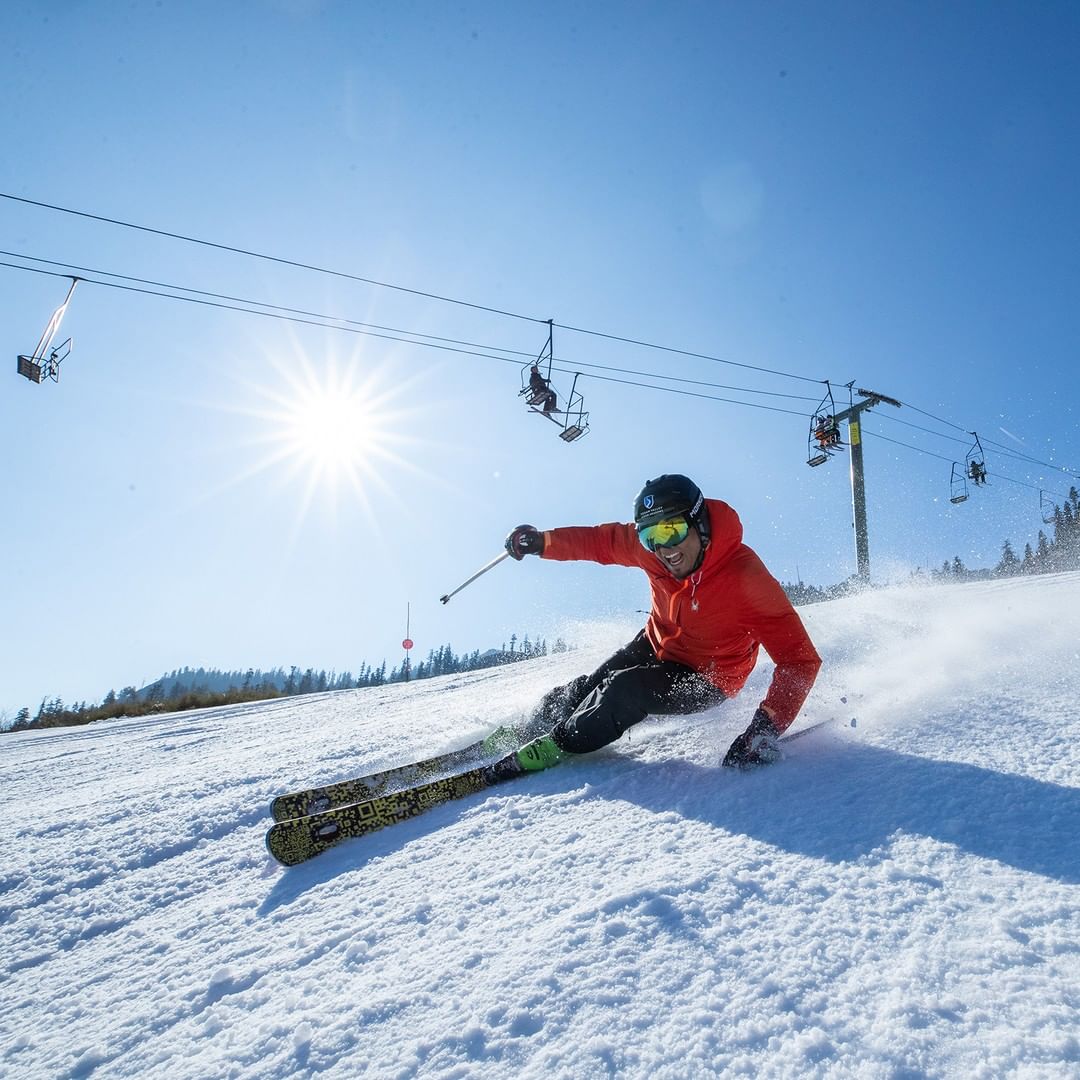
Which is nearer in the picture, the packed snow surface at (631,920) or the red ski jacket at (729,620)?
the packed snow surface at (631,920)

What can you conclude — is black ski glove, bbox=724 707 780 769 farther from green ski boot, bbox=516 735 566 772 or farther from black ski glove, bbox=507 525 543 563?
black ski glove, bbox=507 525 543 563

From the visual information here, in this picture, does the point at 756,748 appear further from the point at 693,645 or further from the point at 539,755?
the point at 539,755

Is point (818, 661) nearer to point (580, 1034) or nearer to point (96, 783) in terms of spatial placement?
point (580, 1034)

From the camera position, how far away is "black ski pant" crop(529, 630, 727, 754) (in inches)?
108

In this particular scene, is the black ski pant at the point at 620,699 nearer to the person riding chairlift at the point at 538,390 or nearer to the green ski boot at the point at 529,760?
the green ski boot at the point at 529,760

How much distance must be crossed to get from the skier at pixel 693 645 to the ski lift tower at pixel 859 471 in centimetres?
1063

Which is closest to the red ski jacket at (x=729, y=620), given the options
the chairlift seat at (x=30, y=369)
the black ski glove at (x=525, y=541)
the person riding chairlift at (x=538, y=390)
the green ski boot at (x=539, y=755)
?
the black ski glove at (x=525, y=541)

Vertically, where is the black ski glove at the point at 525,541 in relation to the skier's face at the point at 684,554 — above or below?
above

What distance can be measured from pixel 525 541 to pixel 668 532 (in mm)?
1344

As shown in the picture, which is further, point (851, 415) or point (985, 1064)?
point (851, 415)

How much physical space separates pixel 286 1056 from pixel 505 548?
126 inches

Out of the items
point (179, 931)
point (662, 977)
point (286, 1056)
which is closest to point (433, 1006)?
point (286, 1056)

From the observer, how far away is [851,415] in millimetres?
14250

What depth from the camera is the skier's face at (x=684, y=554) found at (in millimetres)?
2863
